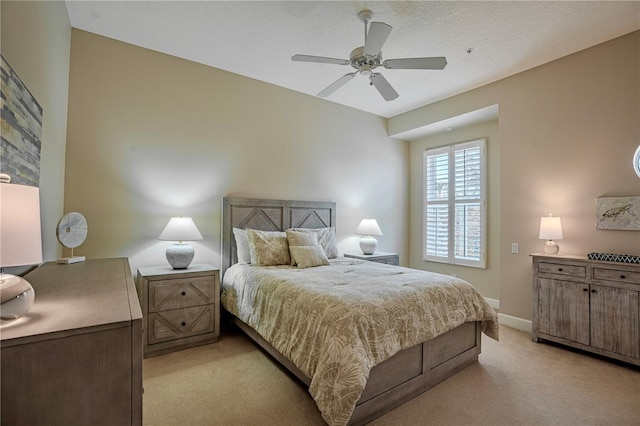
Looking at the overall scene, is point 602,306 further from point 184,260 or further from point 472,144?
point 184,260

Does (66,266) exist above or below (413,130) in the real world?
below

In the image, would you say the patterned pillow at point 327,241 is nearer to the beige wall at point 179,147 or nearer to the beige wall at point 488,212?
the beige wall at point 179,147

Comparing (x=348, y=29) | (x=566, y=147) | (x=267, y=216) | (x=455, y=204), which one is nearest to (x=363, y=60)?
(x=348, y=29)

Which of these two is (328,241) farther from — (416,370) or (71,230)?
(71,230)

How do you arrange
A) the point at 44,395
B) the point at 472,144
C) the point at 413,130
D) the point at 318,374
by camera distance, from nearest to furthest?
the point at 44,395, the point at 318,374, the point at 472,144, the point at 413,130

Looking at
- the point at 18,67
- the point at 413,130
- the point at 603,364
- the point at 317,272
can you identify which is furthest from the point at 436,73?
the point at 18,67

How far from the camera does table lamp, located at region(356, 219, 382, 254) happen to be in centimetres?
474

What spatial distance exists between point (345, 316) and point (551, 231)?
279cm

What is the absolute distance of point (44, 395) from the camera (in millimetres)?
894

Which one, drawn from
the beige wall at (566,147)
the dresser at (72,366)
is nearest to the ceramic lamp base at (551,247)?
the beige wall at (566,147)

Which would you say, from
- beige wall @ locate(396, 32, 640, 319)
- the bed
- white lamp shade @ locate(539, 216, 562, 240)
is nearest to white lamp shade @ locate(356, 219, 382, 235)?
the bed

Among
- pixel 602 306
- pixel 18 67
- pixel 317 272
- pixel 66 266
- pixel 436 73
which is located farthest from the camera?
pixel 436 73

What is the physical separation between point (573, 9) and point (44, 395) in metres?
4.19

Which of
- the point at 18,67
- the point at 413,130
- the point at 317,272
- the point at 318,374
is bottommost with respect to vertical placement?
the point at 318,374
